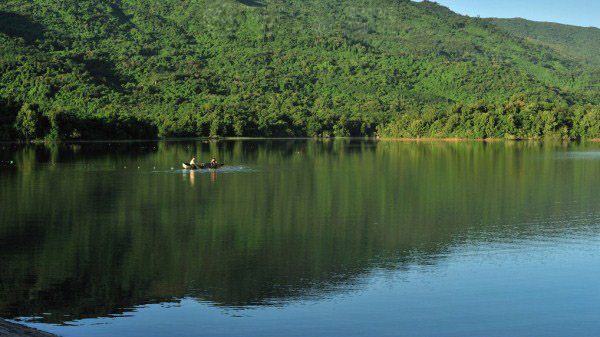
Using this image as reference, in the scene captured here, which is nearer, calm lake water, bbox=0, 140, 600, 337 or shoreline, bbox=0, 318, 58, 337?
shoreline, bbox=0, 318, 58, 337

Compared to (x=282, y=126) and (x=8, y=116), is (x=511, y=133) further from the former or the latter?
(x=8, y=116)

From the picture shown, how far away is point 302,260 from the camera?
21.5 meters

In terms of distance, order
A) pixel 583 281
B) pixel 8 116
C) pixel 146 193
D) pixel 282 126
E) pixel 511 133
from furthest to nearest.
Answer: pixel 282 126
pixel 511 133
pixel 8 116
pixel 146 193
pixel 583 281

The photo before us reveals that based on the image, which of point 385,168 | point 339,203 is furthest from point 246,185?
point 385,168

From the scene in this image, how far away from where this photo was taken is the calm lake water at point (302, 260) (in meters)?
16.1

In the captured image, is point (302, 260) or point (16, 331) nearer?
point (16, 331)

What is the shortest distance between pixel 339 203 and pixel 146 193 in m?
10.7

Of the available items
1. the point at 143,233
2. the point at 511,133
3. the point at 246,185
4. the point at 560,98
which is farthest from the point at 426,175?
the point at 560,98

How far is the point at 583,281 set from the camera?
1922 centimetres

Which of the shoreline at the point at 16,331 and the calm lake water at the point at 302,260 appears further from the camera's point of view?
the calm lake water at the point at 302,260

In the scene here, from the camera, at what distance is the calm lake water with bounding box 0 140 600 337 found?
52.7ft

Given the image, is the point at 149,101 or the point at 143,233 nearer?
the point at 143,233

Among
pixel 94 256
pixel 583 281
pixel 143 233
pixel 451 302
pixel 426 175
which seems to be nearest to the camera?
pixel 451 302

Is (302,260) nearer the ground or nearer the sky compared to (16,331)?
nearer the ground
